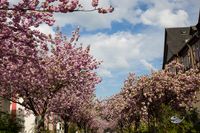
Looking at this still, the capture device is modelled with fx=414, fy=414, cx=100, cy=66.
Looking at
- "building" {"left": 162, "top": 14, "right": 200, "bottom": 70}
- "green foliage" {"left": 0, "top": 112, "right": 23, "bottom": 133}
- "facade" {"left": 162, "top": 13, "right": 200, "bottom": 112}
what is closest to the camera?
"green foliage" {"left": 0, "top": 112, "right": 23, "bottom": 133}

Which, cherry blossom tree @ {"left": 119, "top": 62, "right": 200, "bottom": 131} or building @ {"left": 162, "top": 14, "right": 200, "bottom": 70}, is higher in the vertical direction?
building @ {"left": 162, "top": 14, "right": 200, "bottom": 70}

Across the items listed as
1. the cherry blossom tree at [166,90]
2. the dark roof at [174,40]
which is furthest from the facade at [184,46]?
the cherry blossom tree at [166,90]

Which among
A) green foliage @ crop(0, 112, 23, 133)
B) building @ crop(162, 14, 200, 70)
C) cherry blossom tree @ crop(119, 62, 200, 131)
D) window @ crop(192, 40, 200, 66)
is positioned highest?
building @ crop(162, 14, 200, 70)

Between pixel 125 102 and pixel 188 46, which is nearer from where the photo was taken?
pixel 125 102

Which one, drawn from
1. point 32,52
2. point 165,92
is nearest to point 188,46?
point 165,92

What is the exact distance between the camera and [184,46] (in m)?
50.8

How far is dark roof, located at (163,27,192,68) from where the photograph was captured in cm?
6037

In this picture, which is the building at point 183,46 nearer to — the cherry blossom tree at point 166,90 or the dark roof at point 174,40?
the dark roof at point 174,40

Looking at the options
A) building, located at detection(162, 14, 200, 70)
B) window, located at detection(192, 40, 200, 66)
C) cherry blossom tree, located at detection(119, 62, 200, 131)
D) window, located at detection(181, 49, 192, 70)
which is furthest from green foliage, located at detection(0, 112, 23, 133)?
window, located at detection(181, 49, 192, 70)

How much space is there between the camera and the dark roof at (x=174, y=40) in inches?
2377

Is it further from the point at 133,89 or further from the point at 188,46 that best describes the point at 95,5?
the point at 188,46

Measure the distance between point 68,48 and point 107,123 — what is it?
71.3 m

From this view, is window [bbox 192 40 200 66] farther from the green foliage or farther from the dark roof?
the green foliage

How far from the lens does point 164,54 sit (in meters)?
64.8
